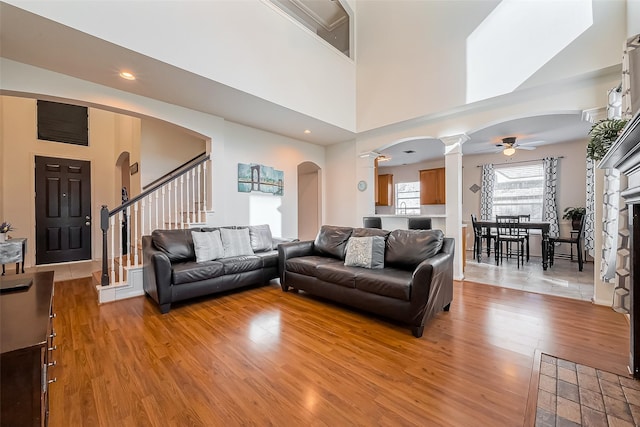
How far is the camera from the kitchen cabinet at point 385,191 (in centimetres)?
873

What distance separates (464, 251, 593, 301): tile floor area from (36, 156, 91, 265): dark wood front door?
26.0ft

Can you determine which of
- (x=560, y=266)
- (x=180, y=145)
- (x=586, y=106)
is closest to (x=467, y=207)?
(x=560, y=266)

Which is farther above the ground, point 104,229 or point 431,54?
point 431,54

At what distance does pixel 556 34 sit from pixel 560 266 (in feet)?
13.6

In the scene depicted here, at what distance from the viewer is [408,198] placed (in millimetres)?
8617

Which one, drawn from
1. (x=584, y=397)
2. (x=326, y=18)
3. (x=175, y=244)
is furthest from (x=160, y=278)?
(x=326, y=18)

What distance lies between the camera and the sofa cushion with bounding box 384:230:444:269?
9.84 ft

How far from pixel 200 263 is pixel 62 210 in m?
4.67

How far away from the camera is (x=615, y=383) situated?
5.82ft

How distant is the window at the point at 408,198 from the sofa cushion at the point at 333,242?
16.0 feet

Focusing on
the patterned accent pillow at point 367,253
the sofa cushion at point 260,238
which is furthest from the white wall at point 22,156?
the patterned accent pillow at point 367,253

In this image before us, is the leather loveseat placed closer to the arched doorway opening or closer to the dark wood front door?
the arched doorway opening

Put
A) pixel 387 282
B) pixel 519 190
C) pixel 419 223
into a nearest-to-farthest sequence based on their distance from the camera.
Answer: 1. pixel 387 282
2. pixel 419 223
3. pixel 519 190

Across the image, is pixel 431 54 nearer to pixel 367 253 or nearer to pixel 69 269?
pixel 367 253
